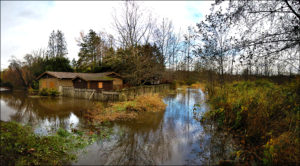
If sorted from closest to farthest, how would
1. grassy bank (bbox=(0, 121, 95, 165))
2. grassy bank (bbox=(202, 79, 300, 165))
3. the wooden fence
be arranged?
grassy bank (bbox=(202, 79, 300, 165))
grassy bank (bbox=(0, 121, 95, 165))
the wooden fence

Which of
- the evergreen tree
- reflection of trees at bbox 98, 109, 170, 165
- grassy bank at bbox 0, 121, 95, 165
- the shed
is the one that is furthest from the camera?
the evergreen tree

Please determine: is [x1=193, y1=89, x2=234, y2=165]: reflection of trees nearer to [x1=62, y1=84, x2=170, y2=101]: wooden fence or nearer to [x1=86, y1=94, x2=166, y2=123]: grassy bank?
[x1=86, y1=94, x2=166, y2=123]: grassy bank

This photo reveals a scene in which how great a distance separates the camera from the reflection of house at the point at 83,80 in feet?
69.4

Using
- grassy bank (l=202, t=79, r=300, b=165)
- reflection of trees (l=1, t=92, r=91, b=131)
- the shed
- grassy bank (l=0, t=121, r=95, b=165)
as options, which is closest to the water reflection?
grassy bank (l=0, t=121, r=95, b=165)

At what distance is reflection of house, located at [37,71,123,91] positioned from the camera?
69.4 ft

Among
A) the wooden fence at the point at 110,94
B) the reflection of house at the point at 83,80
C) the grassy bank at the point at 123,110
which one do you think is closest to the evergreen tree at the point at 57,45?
the reflection of house at the point at 83,80

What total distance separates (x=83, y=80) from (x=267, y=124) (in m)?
22.2

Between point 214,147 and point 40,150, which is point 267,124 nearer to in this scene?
point 214,147

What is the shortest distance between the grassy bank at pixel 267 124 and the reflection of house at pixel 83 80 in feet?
58.5

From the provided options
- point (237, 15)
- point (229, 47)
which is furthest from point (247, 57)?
point (237, 15)

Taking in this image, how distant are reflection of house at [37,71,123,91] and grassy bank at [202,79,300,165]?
17.8 m

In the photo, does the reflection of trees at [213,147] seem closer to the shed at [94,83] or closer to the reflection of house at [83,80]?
the shed at [94,83]

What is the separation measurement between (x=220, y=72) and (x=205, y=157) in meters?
5.58

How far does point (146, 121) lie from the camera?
793cm
